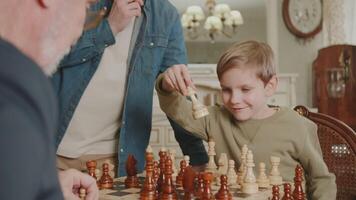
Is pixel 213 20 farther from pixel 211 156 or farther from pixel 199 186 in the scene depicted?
pixel 199 186

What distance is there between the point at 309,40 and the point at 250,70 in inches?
156

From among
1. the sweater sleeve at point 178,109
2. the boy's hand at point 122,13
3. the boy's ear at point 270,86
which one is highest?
the boy's hand at point 122,13

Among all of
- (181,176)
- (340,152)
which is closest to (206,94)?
(340,152)

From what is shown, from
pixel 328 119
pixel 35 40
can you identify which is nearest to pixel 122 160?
pixel 328 119

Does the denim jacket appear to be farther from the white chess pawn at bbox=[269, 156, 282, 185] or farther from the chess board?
the white chess pawn at bbox=[269, 156, 282, 185]

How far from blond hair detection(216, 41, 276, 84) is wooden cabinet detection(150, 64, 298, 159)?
2778 mm

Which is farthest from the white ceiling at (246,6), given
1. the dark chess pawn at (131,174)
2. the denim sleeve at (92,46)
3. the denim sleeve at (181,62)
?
the dark chess pawn at (131,174)

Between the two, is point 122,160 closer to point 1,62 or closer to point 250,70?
point 250,70

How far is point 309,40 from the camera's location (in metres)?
5.41

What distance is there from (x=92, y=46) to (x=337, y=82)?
3.57 m

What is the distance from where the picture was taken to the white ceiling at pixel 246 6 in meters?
5.69

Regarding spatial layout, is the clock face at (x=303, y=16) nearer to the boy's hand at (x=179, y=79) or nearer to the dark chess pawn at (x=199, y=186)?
the boy's hand at (x=179, y=79)

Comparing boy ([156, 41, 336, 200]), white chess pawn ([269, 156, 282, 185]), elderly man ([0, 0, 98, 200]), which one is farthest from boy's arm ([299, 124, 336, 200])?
elderly man ([0, 0, 98, 200])

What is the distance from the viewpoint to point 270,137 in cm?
164
